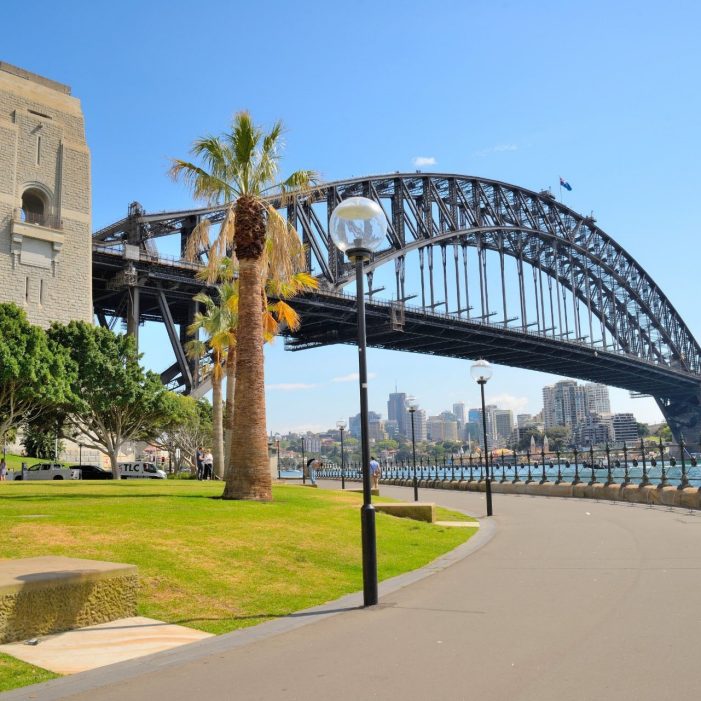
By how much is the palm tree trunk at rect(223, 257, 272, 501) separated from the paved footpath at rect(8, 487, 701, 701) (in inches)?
309

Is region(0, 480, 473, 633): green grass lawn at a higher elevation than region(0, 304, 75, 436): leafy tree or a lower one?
lower

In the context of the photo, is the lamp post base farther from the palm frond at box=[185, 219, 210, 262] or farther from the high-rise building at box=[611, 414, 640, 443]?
the high-rise building at box=[611, 414, 640, 443]

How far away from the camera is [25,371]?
3288 cm

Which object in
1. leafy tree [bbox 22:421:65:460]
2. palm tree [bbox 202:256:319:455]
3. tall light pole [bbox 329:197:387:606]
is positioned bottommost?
leafy tree [bbox 22:421:65:460]

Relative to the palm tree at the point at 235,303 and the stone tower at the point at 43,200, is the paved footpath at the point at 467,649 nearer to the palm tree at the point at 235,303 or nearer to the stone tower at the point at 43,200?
the palm tree at the point at 235,303

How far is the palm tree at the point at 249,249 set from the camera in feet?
60.1

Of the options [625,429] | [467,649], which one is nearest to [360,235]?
[467,649]

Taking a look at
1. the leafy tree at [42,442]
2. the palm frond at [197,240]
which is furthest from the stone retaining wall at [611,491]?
the leafy tree at [42,442]

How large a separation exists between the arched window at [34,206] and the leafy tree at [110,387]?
10.9m

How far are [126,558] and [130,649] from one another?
→ 9.81 feet

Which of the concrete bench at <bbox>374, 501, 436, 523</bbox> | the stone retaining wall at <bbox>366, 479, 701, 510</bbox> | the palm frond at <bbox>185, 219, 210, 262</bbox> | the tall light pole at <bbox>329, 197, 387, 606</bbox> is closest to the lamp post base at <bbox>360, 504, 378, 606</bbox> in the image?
the tall light pole at <bbox>329, 197, 387, 606</bbox>

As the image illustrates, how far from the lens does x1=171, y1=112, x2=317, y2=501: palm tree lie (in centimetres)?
1833

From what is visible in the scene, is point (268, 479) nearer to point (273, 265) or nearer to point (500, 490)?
point (273, 265)

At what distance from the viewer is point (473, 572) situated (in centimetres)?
1127
